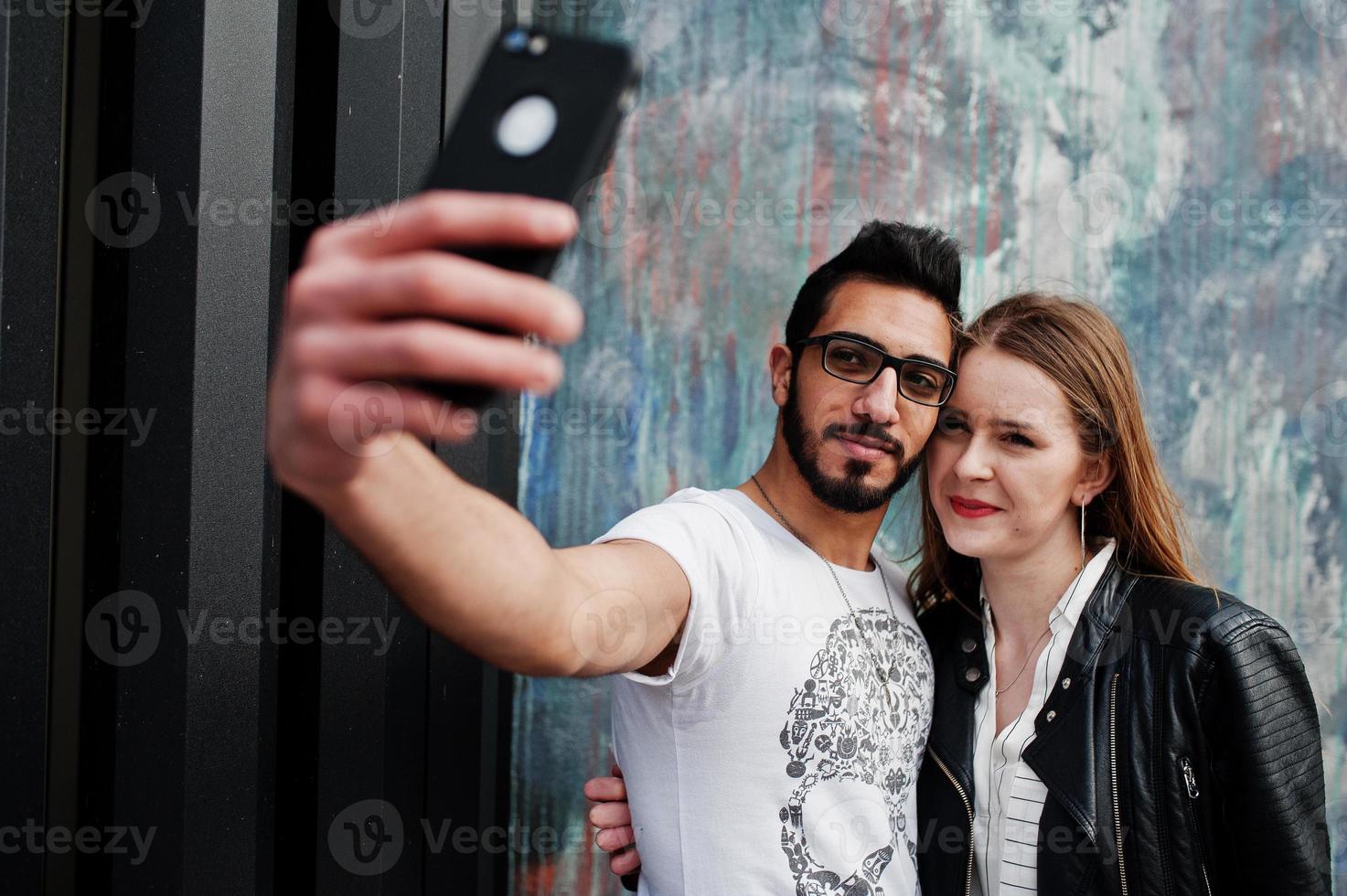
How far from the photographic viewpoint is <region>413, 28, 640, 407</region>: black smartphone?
70 cm

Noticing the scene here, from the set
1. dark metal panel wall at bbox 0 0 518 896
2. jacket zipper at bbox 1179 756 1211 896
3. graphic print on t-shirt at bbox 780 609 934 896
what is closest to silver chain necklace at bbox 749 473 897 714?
graphic print on t-shirt at bbox 780 609 934 896

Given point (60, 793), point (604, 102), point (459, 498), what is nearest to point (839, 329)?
point (459, 498)

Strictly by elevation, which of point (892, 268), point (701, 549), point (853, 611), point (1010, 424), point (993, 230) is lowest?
point (853, 611)

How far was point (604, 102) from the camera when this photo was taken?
Answer: 739 millimetres

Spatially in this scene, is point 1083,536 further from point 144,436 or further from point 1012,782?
point 144,436

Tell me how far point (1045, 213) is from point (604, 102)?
8.22 feet

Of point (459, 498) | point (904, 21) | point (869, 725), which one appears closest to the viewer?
point (459, 498)

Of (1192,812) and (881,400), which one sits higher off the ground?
(881,400)

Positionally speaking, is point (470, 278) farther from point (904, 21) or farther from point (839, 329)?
point (904, 21)

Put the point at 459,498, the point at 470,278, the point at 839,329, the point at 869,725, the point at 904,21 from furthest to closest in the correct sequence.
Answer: the point at 904,21 < the point at 839,329 < the point at 869,725 < the point at 459,498 < the point at 470,278

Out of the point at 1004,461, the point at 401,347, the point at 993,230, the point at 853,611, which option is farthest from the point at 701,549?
the point at 993,230

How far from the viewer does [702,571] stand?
1.78m

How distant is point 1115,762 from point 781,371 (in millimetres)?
1099

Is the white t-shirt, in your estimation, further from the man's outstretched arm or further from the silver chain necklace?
the man's outstretched arm
